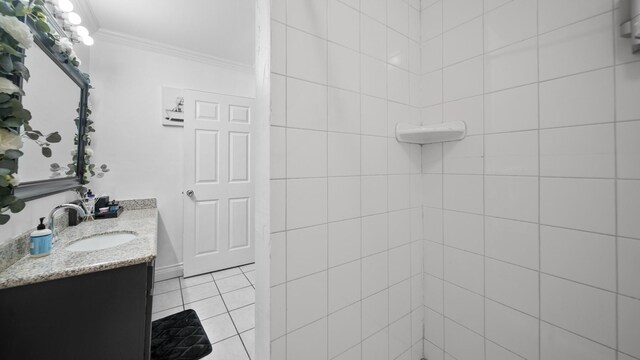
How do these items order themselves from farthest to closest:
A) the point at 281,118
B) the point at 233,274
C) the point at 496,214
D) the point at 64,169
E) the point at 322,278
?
the point at 233,274 < the point at 64,169 < the point at 496,214 < the point at 322,278 < the point at 281,118

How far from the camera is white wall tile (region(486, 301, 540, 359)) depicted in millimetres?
921

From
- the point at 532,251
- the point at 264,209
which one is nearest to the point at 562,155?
the point at 532,251

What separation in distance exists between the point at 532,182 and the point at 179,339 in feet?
7.45

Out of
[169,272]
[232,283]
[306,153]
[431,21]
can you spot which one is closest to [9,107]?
[306,153]

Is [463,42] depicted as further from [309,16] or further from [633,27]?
[309,16]

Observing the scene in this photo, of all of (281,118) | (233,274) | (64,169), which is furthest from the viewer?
(233,274)

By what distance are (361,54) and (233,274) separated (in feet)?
8.35

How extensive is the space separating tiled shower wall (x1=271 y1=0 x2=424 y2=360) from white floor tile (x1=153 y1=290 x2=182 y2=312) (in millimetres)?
1715

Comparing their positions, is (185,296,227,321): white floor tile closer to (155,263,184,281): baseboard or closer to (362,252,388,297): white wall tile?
(155,263,184,281): baseboard

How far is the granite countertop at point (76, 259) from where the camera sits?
86 centimetres

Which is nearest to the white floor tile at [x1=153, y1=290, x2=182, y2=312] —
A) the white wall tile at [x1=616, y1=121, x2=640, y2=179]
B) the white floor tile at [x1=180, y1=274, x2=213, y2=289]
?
the white floor tile at [x1=180, y1=274, x2=213, y2=289]

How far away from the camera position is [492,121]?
102 centimetres

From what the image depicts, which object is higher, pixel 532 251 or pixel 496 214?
pixel 496 214

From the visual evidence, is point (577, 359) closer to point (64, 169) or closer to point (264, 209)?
point (264, 209)
